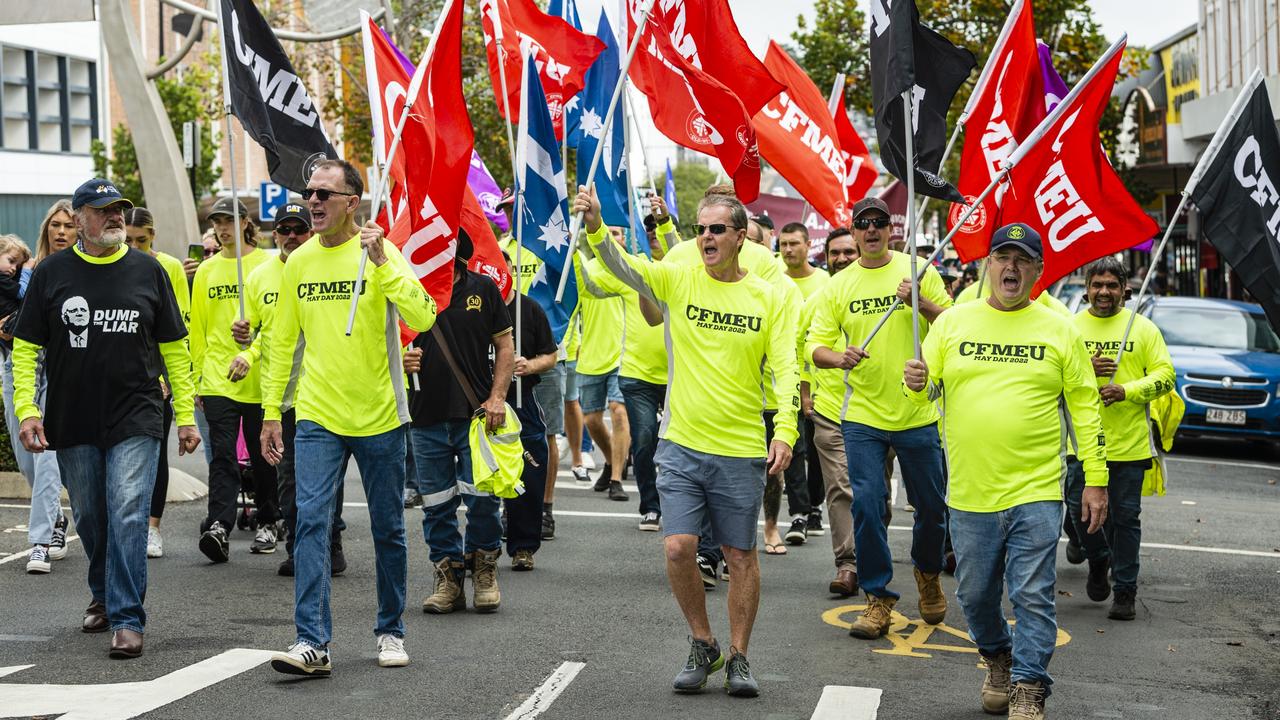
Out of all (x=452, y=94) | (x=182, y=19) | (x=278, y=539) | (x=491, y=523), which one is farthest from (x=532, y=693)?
(x=182, y=19)

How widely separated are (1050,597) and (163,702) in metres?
3.64

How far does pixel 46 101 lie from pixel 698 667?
122ft

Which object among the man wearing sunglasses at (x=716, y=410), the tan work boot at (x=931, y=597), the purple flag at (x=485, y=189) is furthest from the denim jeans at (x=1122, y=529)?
the purple flag at (x=485, y=189)

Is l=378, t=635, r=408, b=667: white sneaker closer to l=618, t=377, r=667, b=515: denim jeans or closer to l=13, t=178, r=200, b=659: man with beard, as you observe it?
l=13, t=178, r=200, b=659: man with beard

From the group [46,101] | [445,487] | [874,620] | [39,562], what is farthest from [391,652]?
[46,101]

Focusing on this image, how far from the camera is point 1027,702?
641 cm

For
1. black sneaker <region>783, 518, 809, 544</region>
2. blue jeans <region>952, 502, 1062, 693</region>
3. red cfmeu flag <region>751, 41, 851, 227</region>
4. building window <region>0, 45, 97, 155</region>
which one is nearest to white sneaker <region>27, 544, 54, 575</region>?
black sneaker <region>783, 518, 809, 544</region>

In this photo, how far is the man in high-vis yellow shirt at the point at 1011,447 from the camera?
21.6 feet

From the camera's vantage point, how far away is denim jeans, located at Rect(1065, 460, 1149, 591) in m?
9.03

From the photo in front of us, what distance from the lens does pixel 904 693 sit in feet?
23.1

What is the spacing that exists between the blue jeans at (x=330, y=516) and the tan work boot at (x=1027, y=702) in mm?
2748

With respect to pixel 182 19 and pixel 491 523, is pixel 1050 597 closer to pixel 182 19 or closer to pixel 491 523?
pixel 491 523

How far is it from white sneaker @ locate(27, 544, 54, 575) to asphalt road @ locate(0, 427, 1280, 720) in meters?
0.10

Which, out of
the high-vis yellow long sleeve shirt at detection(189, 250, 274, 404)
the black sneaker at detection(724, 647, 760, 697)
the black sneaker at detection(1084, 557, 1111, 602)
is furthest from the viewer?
the high-vis yellow long sleeve shirt at detection(189, 250, 274, 404)
